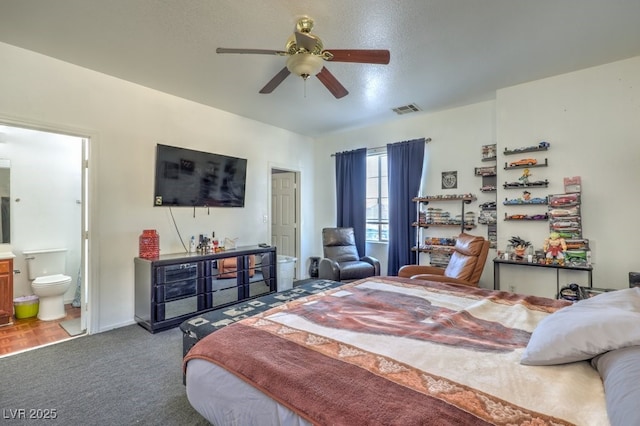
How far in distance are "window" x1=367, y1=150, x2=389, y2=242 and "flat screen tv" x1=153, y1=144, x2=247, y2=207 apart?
2.20 metres

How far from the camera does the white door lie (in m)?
5.79

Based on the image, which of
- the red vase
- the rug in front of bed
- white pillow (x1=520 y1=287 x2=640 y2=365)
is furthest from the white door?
white pillow (x1=520 y1=287 x2=640 y2=365)

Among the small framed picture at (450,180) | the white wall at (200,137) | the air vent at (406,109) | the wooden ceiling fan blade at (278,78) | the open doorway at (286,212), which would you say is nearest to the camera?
the wooden ceiling fan blade at (278,78)

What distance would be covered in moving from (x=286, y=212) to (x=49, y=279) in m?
3.57

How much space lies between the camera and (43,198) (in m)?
3.95

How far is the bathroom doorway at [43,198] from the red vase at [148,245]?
0.77m

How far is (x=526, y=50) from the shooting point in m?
2.80

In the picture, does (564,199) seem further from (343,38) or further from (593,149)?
(343,38)

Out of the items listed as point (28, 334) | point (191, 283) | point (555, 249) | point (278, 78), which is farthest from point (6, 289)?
point (555, 249)

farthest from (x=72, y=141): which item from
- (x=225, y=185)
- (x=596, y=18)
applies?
(x=596, y=18)

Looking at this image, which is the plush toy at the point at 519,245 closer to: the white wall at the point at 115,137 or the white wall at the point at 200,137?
the white wall at the point at 200,137

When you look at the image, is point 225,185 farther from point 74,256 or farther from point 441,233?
point 441,233

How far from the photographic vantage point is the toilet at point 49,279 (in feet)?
11.4

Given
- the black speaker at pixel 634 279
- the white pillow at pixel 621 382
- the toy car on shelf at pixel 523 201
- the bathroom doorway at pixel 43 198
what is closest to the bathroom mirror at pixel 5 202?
the bathroom doorway at pixel 43 198
